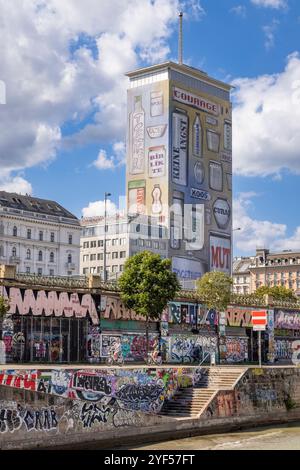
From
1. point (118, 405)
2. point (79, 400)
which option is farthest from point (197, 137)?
point (79, 400)

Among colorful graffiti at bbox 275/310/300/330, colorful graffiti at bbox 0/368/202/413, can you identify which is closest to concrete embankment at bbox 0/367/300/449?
colorful graffiti at bbox 0/368/202/413

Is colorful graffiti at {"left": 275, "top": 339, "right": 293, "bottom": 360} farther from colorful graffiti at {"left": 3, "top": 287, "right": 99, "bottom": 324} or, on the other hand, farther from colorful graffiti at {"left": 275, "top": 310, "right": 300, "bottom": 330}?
colorful graffiti at {"left": 3, "top": 287, "right": 99, "bottom": 324}

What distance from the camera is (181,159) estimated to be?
14812 centimetres

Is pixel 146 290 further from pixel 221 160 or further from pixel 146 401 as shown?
pixel 221 160

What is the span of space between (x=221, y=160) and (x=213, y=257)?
21.7 metres

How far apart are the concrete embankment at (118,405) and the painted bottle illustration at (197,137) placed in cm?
9465

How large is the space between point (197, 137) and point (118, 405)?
4312 inches

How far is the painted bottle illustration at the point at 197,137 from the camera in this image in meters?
151

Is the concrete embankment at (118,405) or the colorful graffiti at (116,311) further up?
the colorful graffiti at (116,311)

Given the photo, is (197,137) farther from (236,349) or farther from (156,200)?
(236,349)

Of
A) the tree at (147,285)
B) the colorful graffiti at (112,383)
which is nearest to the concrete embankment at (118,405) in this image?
the colorful graffiti at (112,383)

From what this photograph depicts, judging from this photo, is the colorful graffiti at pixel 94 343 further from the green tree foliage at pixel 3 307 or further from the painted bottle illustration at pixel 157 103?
the painted bottle illustration at pixel 157 103

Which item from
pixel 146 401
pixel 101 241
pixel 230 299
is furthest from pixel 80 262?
pixel 146 401

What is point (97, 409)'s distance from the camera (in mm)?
45531
